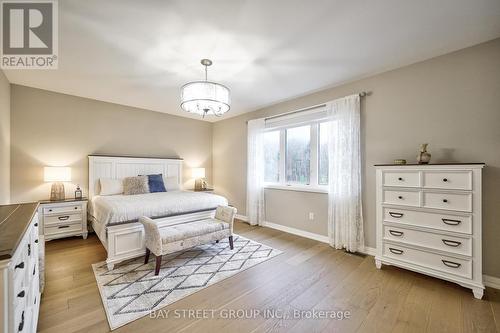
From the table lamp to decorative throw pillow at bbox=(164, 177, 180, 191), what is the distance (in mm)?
605

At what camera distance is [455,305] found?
6.15ft

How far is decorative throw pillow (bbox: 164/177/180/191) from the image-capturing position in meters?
4.51

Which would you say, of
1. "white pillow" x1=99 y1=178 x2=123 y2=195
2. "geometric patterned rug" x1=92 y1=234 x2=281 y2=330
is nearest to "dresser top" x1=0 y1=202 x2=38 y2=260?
"geometric patterned rug" x1=92 y1=234 x2=281 y2=330

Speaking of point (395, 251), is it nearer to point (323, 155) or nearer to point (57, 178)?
point (323, 155)

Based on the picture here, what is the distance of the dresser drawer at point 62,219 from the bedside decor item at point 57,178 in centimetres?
35

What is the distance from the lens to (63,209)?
338 cm

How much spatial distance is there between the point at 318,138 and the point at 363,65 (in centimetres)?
129

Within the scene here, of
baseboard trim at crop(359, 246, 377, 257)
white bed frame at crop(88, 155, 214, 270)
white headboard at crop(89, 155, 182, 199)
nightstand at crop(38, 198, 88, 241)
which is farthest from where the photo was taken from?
white headboard at crop(89, 155, 182, 199)

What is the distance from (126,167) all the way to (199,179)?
1685mm

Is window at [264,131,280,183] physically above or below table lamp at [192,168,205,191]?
above

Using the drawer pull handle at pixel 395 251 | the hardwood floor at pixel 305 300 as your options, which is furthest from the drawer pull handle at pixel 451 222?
the hardwood floor at pixel 305 300

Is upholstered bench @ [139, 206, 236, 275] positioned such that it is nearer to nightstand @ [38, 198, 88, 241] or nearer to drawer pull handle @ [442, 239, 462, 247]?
nightstand @ [38, 198, 88, 241]

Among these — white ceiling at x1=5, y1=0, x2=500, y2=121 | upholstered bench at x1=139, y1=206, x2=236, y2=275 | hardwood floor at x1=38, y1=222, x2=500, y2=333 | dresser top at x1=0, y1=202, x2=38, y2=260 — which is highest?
white ceiling at x1=5, y1=0, x2=500, y2=121

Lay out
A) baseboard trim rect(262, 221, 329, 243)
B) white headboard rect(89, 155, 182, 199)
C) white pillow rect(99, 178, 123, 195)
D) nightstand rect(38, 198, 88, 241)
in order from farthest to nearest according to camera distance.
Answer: white headboard rect(89, 155, 182, 199) < white pillow rect(99, 178, 123, 195) < baseboard trim rect(262, 221, 329, 243) < nightstand rect(38, 198, 88, 241)
